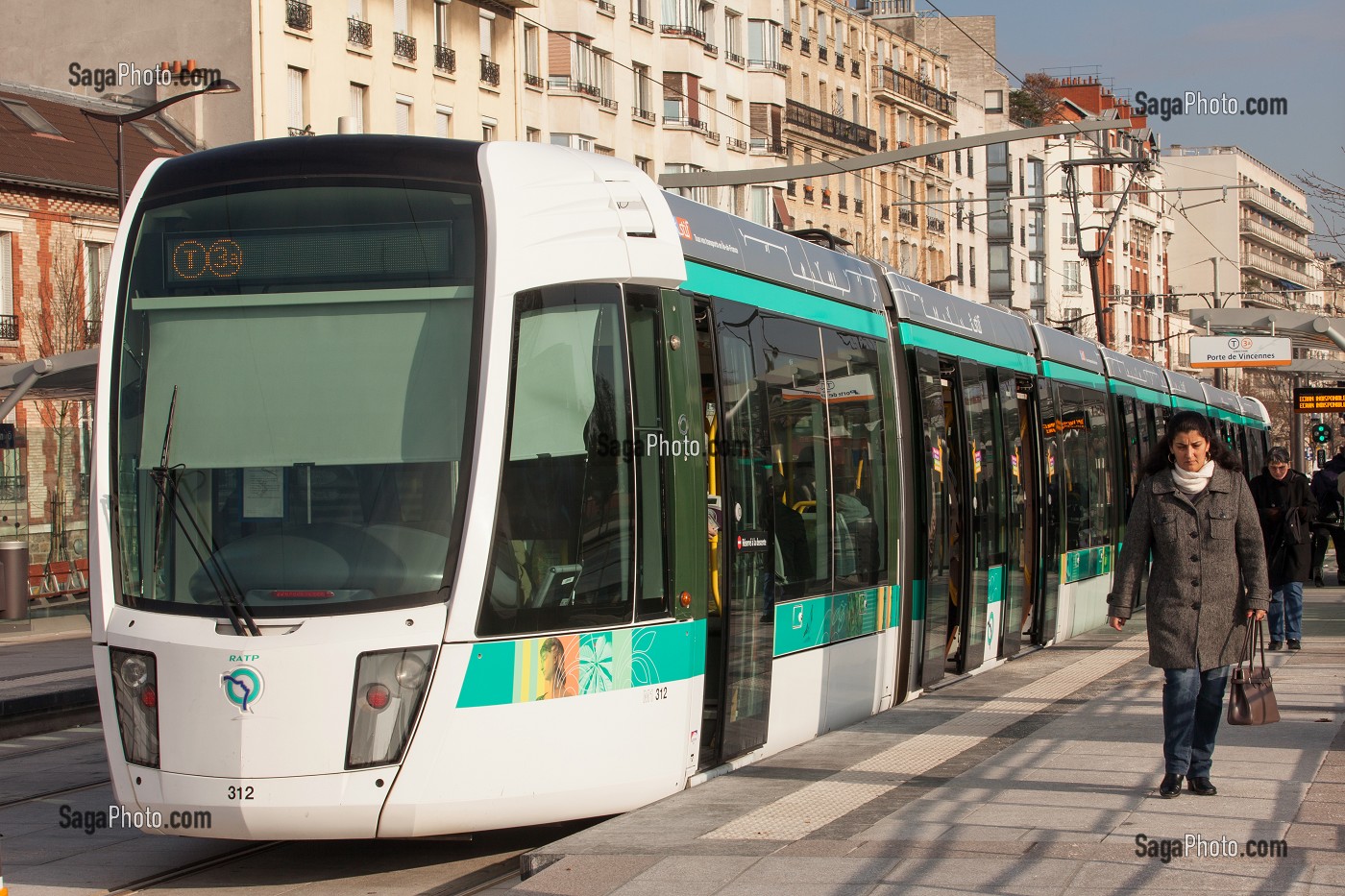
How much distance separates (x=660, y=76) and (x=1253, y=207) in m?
81.0

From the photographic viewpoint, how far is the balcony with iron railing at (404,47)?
43.1 m

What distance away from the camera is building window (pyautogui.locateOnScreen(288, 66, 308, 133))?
40.3 meters

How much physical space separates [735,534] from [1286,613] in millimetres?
8136

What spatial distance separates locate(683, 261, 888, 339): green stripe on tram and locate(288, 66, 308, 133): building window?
101 ft

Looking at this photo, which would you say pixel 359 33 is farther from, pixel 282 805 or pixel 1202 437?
pixel 282 805

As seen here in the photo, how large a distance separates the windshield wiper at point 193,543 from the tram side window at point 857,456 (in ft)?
13.6

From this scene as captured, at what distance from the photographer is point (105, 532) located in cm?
755

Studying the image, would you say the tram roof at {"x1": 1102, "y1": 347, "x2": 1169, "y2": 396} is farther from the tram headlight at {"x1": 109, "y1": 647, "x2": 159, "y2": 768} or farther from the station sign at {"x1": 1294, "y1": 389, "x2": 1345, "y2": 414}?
the tram headlight at {"x1": 109, "y1": 647, "x2": 159, "y2": 768}

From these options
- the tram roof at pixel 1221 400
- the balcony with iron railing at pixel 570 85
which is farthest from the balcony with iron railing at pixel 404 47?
the tram roof at pixel 1221 400

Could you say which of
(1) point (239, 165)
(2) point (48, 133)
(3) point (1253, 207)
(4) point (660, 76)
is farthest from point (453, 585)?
(3) point (1253, 207)

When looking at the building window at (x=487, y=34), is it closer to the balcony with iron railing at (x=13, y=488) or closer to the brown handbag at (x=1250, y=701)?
the balcony with iron railing at (x=13, y=488)

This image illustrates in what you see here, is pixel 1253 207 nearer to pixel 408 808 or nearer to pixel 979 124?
pixel 979 124

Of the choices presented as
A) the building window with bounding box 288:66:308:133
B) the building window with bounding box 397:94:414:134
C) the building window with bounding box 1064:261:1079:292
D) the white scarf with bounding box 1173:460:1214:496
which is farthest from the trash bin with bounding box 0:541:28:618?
the building window with bounding box 1064:261:1079:292

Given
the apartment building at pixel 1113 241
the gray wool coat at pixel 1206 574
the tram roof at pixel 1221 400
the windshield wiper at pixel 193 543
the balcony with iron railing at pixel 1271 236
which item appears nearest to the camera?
the windshield wiper at pixel 193 543
